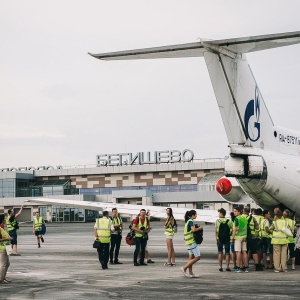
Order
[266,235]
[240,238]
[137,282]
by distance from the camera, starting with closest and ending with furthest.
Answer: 1. [137,282]
2. [240,238]
3. [266,235]

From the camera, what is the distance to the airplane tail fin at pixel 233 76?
1594 cm

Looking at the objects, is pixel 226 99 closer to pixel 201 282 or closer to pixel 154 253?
pixel 201 282

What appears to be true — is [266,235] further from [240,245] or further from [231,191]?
[231,191]

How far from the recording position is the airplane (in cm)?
1606

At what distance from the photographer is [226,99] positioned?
16734 millimetres

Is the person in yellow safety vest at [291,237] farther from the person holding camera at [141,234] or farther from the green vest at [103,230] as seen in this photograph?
the green vest at [103,230]

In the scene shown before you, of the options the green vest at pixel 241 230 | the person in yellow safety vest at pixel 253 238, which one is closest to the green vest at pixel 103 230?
the green vest at pixel 241 230

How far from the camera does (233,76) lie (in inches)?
667

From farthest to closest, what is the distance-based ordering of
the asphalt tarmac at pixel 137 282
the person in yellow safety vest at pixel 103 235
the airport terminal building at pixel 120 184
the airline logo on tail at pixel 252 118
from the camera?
the airport terminal building at pixel 120 184 < the person in yellow safety vest at pixel 103 235 < the airline logo on tail at pixel 252 118 < the asphalt tarmac at pixel 137 282

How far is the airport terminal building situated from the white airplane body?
60661mm

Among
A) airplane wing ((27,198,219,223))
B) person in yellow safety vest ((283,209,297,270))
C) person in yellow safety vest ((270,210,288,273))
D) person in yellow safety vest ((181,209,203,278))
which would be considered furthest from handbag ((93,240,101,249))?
person in yellow safety vest ((283,209,297,270))

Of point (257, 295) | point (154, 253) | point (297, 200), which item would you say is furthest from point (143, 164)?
point (257, 295)

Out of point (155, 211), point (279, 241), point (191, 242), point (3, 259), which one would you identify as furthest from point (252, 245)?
point (3, 259)

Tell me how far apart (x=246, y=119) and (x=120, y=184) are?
7189 cm
